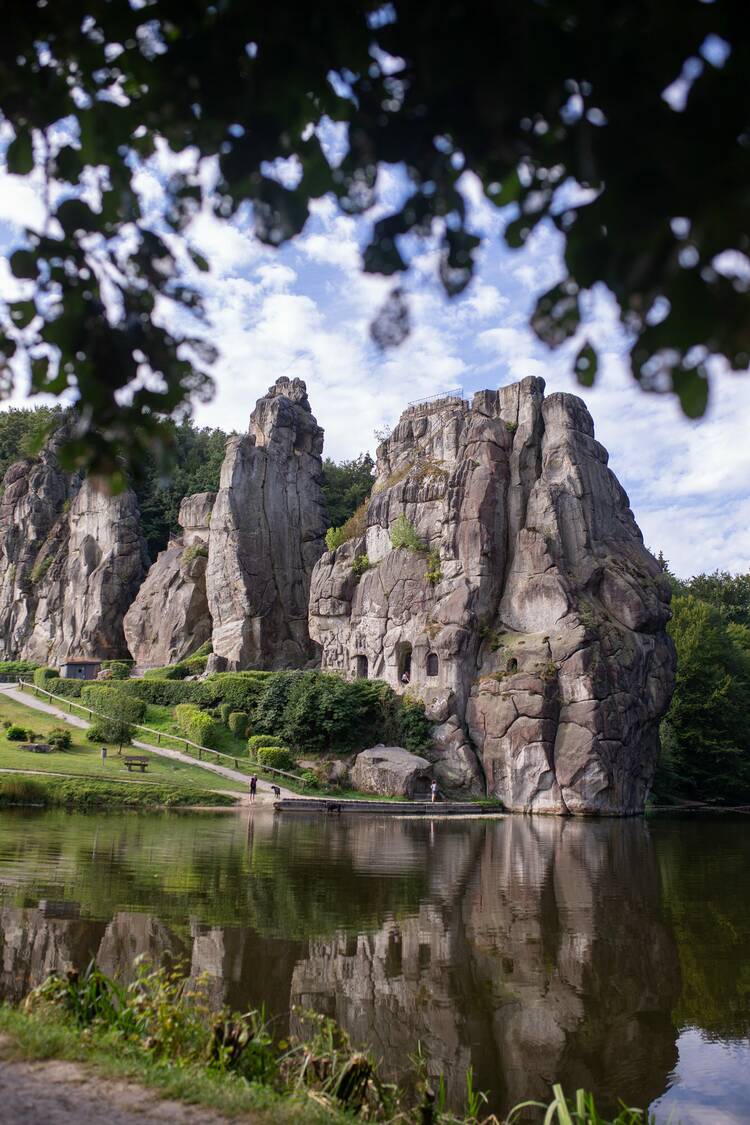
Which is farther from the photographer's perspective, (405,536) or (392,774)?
(405,536)

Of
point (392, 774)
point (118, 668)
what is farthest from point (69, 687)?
point (392, 774)

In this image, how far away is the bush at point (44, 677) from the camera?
52000 millimetres

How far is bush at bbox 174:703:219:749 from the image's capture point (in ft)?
133

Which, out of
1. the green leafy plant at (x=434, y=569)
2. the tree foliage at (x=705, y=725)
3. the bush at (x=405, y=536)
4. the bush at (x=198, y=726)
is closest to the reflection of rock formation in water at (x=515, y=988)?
the bush at (x=198, y=726)

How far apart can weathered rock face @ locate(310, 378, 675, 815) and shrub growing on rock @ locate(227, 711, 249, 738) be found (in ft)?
24.2

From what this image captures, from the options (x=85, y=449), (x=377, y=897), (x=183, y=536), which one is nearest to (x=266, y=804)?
(x=377, y=897)

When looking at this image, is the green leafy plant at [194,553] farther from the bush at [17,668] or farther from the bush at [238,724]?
the bush at [238,724]

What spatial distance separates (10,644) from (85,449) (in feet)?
236

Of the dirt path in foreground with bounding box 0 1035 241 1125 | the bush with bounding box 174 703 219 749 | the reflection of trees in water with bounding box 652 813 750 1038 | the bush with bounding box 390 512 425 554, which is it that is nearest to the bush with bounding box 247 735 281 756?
the bush with bounding box 174 703 219 749

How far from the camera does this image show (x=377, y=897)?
15.2 metres

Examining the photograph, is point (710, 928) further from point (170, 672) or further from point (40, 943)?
point (170, 672)

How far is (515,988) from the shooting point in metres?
10.1

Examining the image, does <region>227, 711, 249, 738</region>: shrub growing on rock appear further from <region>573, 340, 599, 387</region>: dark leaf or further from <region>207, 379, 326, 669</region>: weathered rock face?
<region>573, 340, 599, 387</region>: dark leaf

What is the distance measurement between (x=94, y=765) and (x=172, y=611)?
2586cm
